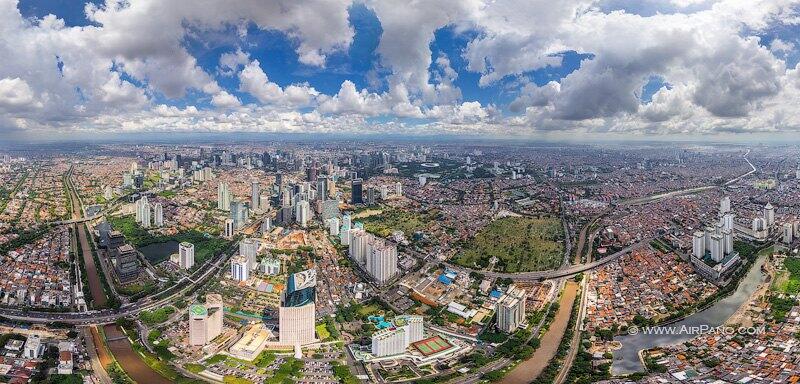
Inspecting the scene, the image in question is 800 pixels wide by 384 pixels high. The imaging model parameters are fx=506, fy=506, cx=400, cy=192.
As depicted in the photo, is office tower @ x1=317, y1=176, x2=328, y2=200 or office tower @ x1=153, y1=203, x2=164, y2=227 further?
office tower @ x1=317, y1=176, x2=328, y2=200

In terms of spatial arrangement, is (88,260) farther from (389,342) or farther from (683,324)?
(683,324)

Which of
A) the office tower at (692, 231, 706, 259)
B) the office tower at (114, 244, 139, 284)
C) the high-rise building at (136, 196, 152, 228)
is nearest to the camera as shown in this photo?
the office tower at (114, 244, 139, 284)

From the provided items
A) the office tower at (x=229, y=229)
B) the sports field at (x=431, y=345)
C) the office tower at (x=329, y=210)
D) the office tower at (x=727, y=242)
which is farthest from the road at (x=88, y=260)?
the office tower at (x=727, y=242)

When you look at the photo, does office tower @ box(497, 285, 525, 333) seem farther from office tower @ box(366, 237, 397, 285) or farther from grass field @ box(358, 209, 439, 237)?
grass field @ box(358, 209, 439, 237)

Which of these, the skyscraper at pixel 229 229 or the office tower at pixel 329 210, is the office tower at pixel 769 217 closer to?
the office tower at pixel 329 210

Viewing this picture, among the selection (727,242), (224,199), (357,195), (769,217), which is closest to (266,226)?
(224,199)

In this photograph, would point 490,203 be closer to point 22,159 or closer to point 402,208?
point 402,208

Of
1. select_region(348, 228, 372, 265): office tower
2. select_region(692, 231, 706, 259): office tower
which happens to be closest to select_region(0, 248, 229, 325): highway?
select_region(348, 228, 372, 265): office tower

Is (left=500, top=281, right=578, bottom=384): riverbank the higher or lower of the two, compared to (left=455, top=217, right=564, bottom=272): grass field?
lower
